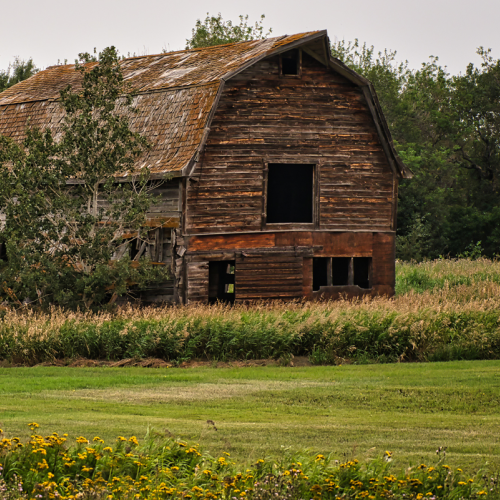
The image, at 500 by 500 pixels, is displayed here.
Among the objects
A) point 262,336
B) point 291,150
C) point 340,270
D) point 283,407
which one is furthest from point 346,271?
point 283,407

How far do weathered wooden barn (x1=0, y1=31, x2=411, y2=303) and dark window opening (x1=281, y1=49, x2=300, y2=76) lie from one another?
35 millimetres

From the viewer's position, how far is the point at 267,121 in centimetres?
2262

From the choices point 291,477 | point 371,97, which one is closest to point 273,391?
point 291,477

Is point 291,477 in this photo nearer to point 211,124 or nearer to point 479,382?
point 479,382

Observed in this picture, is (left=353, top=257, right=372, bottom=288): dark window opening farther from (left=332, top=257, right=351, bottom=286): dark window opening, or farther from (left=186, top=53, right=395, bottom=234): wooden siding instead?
(left=186, top=53, right=395, bottom=234): wooden siding

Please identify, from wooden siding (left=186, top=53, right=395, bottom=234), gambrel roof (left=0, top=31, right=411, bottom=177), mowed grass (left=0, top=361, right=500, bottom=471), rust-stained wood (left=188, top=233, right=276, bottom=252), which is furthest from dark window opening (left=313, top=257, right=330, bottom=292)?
mowed grass (left=0, top=361, right=500, bottom=471)

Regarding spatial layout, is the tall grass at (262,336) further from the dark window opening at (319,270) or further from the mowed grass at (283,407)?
the dark window opening at (319,270)

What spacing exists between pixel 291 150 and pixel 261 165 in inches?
39.1

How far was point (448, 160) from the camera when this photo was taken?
178 ft

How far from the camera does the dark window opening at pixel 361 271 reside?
24984 millimetres

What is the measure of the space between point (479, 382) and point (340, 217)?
36.6 feet

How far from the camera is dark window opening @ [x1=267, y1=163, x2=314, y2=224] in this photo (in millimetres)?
27719

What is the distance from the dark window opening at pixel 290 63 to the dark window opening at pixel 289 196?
4.30 metres

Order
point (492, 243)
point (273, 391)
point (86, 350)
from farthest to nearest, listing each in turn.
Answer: point (492, 243)
point (86, 350)
point (273, 391)
